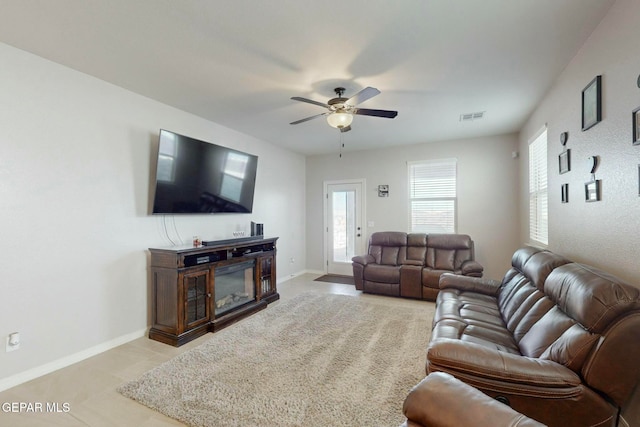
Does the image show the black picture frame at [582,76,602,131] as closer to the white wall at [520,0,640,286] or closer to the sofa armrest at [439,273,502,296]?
the white wall at [520,0,640,286]

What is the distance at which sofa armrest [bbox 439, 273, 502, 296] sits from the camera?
301 cm

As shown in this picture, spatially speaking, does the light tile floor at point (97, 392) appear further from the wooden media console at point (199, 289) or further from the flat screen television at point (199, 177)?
the flat screen television at point (199, 177)

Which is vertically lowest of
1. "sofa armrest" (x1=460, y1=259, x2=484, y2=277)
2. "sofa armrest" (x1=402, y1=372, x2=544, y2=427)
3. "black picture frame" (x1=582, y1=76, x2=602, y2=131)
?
"sofa armrest" (x1=460, y1=259, x2=484, y2=277)

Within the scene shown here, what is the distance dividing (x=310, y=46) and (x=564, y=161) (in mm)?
2564

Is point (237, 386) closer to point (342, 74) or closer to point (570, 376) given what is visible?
point (570, 376)

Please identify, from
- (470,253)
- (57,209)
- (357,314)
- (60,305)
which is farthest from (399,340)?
(57,209)

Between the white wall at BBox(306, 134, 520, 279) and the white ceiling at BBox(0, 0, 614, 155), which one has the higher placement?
the white ceiling at BBox(0, 0, 614, 155)

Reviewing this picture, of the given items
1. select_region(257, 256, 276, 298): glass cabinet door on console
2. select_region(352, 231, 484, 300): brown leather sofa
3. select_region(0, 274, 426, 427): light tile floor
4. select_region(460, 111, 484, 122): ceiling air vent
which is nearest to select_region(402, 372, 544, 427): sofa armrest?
select_region(0, 274, 426, 427): light tile floor

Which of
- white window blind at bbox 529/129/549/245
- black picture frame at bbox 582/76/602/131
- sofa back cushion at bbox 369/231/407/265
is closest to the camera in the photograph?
black picture frame at bbox 582/76/602/131

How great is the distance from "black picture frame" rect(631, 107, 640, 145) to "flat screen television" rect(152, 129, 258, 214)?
12.6 ft

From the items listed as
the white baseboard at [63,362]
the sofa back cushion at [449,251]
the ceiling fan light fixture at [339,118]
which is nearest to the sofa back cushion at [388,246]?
the sofa back cushion at [449,251]

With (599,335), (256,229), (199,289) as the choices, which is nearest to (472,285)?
(599,335)

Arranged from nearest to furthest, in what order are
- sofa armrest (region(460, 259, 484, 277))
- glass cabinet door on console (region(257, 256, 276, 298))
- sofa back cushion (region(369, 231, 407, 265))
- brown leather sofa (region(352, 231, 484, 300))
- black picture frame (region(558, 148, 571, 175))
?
black picture frame (region(558, 148, 571, 175)) → glass cabinet door on console (region(257, 256, 276, 298)) → sofa armrest (region(460, 259, 484, 277)) → brown leather sofa (region(352, 231, 484, 300)) → sofa back cushion (region(369, 231, 407, 265))

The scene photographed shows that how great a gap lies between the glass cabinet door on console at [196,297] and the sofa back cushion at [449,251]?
11.6ft
